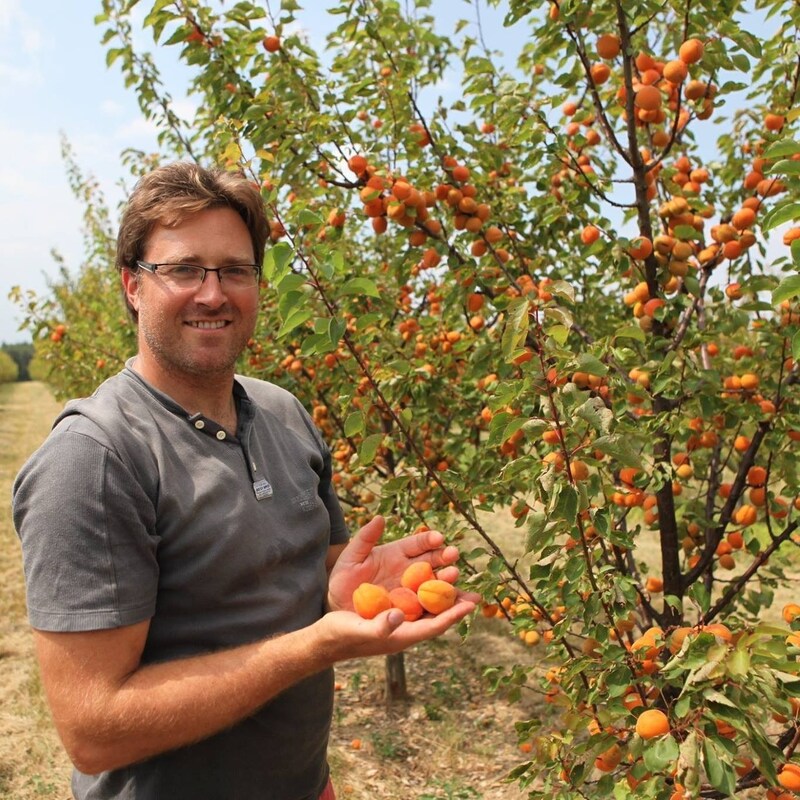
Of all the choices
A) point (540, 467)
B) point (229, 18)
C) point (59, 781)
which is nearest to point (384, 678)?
point (59, 781)

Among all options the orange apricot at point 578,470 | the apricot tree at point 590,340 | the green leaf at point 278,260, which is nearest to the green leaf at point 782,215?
the apricot tree at point 590,340

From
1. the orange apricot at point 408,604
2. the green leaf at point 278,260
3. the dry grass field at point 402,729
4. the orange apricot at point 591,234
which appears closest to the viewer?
the green leaf at point 278,260

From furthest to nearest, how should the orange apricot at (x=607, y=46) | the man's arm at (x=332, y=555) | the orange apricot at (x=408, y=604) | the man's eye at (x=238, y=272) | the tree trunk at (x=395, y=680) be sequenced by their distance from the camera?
the tree trunk at (x=395, y=680), the orange apricot at (x=607, y=46), the man's arm at (x=332, y=555), the man's eye at (x=238, y=272), the orange apricot at (x=408, y=604)

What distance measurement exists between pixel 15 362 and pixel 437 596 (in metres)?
72.8

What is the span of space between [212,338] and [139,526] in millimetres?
531

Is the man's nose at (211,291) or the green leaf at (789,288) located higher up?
the man's nose at (211,291)

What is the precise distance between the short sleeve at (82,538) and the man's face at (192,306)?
1.24 ft

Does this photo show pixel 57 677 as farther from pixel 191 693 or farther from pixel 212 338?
pixel 212 338

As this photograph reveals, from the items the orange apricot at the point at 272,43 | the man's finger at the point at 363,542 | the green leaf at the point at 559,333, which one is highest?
the orange apricot at the point at 272,43

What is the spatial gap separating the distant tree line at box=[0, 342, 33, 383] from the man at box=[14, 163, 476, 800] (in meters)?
50.2

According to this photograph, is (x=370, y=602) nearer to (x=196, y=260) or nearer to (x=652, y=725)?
(x=652, y=725)

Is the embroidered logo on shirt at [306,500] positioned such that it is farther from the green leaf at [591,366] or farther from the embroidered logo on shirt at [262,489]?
the green leaf at [591,366]

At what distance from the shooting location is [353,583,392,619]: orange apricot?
155cm

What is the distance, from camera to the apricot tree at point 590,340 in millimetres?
1459
